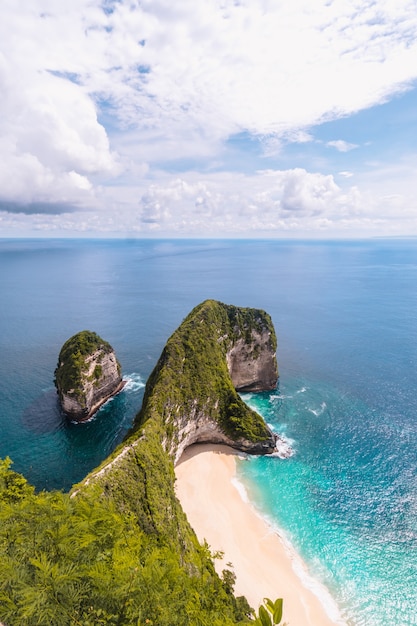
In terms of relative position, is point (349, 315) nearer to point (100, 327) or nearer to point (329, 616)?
point (100, 327)

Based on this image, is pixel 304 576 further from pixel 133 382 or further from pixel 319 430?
pixel 133 382

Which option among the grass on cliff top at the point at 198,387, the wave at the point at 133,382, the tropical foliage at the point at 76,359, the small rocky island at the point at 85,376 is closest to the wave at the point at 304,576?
the grass on cliff top at the point at 198,387

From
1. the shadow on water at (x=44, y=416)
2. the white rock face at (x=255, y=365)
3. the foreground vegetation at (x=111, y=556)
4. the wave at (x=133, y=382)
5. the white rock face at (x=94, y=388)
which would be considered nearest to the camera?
the foreground vegetation at (x=111, y=556)

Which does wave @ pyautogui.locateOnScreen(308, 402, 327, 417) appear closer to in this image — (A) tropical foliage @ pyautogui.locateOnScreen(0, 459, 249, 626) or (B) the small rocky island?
(B) the small rocky island

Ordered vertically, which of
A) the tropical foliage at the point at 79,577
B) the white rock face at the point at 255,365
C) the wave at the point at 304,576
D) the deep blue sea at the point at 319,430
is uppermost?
the tropical foliage at the point at 79,577

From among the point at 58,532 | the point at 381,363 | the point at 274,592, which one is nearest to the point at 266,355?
the point at 381,363

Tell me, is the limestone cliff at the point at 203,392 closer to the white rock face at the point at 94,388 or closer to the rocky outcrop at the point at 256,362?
the rocky outcrop at the point at 256,362
